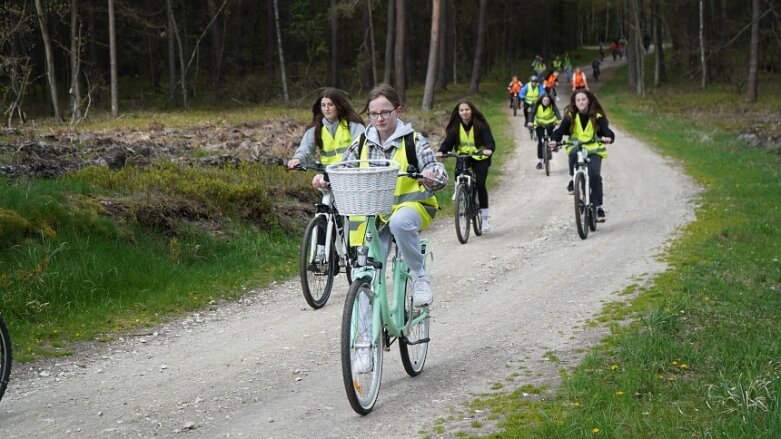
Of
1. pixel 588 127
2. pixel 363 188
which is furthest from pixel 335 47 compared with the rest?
pixel 363 188

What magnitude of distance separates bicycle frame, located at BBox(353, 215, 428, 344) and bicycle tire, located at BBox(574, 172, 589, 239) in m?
6.96

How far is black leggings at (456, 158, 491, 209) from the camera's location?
1330 cm

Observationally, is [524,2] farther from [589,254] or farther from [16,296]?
[16,296]

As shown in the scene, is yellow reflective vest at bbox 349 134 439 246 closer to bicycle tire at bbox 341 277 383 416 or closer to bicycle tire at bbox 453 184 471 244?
bicycle tire at bbox 341 277 383 416

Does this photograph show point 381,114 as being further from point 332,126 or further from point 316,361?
point 332,126

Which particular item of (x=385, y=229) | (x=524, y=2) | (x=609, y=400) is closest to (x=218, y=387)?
(x=385, y=229)

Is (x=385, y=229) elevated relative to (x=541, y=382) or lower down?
elevated

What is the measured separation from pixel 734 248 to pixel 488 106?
32614 millimetres

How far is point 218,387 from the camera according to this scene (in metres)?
6.58

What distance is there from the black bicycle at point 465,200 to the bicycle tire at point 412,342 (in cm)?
608

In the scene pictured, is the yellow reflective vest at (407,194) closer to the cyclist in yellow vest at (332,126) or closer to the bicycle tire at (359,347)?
the bicycle tire at (359,347)

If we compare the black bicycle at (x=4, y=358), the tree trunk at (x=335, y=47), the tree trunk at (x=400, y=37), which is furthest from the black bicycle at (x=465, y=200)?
the tree trunk at (x=335, y=47)

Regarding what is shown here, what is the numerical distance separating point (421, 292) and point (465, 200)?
6765mm

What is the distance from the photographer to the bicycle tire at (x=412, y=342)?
20.8 ft
